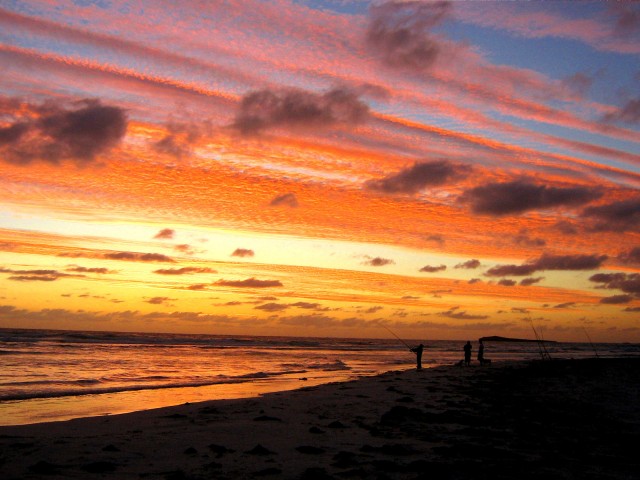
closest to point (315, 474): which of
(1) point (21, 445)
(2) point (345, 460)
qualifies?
(2) point (345, 460)

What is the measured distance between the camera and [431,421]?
14281 mm

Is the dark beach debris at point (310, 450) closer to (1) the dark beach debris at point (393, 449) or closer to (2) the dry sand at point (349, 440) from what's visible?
(2) the dry sand at point (349, 440)

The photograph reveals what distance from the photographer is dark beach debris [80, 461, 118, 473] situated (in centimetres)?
899

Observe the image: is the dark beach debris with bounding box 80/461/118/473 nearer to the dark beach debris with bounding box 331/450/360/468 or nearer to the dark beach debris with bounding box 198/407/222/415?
the dark beach debris with bounding box 331/450/360/468

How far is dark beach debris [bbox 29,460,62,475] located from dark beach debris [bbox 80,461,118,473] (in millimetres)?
423

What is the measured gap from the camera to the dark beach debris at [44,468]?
28.8 ft

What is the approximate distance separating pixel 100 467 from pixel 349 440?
500 centimetres

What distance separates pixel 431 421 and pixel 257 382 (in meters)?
17.3

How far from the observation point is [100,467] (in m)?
9.13

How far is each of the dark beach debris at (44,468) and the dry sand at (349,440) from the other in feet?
0.08

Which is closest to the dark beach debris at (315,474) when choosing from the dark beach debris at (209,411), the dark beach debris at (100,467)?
the dark beach debris at (100,467)

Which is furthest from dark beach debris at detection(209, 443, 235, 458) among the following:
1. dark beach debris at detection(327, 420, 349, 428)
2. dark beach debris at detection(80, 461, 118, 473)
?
dark beach debris at detection(327, 420, 349, 428)

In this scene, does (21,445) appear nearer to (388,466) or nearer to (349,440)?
(349,440)

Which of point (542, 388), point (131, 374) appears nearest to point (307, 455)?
point (542, 388)
